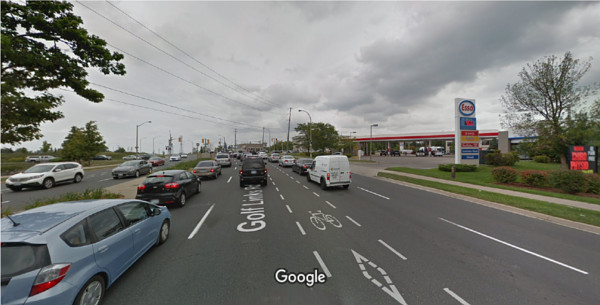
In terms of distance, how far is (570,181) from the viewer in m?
11.5

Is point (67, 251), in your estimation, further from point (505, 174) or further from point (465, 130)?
point (465, 130)

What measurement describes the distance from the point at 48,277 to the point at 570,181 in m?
20.2

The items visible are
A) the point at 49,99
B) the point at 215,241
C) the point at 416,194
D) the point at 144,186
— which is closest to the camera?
the point at 215,241

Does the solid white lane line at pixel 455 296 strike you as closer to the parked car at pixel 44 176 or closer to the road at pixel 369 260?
A: the road at pixel 369 260

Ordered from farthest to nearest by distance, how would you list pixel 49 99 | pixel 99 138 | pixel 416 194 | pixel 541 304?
pixel 99 138
pixel 416 194
pixel 49 99
pixel 541 304

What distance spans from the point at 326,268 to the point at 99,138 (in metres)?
41.3

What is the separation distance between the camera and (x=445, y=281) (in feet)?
12.7

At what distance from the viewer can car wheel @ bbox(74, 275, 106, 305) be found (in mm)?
2837

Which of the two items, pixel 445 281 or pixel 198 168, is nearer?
pixel 445 281

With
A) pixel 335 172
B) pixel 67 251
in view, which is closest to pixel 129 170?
pixel 335 172

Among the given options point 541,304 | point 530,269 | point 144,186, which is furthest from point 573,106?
point 144,186

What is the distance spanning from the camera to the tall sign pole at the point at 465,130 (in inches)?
813

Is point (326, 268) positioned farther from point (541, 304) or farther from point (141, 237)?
point (141, 237)

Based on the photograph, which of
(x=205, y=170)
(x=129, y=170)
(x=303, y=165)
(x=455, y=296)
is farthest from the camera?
(x=303, y=165)
